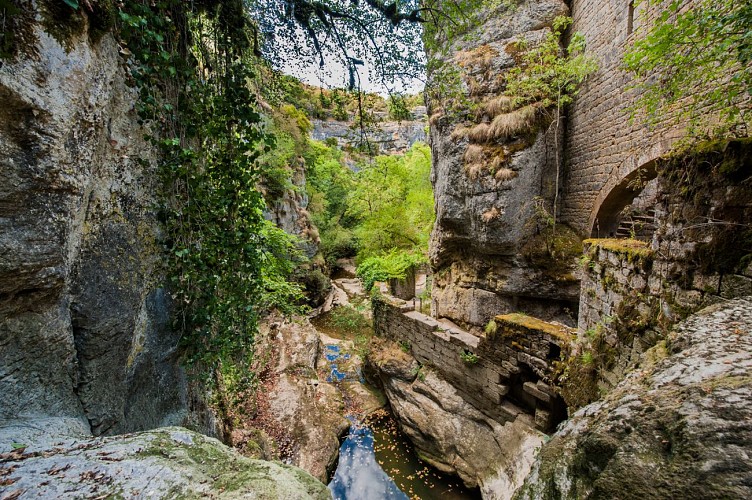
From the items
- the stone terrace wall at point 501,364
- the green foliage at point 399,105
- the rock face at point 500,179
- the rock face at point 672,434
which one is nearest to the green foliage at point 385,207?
the rock face at point 500,179

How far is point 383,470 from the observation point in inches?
247

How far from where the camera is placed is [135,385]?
2299 mm

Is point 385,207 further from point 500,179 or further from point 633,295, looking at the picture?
point 633,295

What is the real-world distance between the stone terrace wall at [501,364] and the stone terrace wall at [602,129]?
9.84ft

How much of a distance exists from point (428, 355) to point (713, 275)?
18.7 ft

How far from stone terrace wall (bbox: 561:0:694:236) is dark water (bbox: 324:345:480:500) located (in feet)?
19.5

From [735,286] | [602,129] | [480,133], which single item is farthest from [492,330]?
[480,133]

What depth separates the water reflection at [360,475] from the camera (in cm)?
572

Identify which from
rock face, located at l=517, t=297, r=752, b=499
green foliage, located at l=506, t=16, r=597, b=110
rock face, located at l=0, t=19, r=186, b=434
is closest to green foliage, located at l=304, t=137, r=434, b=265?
green foliage, located at l=506, t=16, r=597, b=110

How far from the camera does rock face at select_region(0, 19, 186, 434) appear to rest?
142cm

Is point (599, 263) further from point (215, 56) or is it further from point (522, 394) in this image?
point (215, 56)

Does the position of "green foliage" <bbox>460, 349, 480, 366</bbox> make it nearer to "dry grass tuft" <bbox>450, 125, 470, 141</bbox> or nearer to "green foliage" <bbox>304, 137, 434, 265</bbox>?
"dry grass tuft" <bbox>450, 125, 470, 141</bbox>

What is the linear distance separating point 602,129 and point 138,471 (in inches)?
315

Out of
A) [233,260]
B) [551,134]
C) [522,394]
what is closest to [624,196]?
[551,134]
